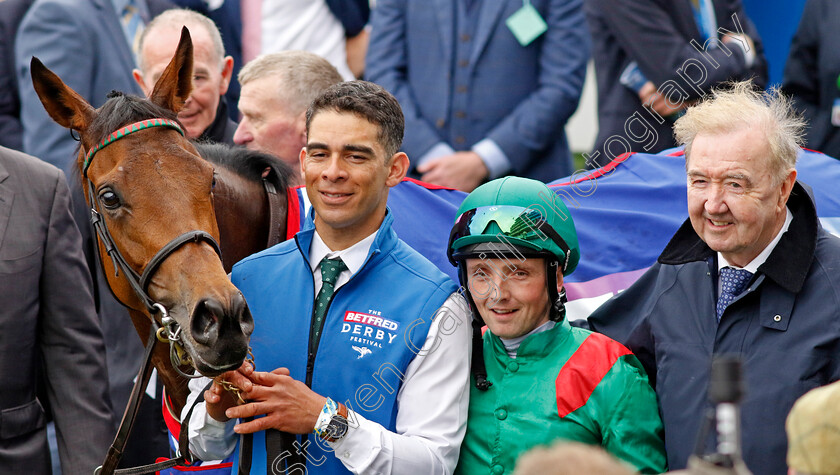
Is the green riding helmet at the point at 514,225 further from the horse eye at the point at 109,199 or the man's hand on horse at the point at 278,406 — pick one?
the horse eye at the point at 109,199

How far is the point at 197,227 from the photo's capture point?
2.88 metres

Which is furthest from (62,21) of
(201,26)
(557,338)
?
(557,338)

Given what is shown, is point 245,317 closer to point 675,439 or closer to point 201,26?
point 675,439

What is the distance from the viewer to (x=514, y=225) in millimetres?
2986

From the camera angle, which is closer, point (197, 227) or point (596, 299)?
point (197, 227)


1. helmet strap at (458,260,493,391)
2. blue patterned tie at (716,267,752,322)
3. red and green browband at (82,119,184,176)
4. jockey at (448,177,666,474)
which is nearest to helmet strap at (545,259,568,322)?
jockey at (448,177,666,474)

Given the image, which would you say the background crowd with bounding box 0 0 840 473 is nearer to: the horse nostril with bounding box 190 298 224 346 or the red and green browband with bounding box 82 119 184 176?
the red and green browband with bounding box 82 119 184 176

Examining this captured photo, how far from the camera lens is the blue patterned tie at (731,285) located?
9.76ft

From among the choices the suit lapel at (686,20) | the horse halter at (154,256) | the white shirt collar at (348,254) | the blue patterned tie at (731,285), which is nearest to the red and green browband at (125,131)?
the horse halter at (154,256)

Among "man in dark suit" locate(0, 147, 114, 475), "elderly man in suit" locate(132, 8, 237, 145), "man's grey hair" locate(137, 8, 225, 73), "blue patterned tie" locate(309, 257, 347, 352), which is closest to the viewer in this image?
"blue patterned tie" locate(309, 257, 347, 352)

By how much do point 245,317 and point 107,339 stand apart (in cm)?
207

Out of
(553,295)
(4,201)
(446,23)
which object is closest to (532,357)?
(553,295)

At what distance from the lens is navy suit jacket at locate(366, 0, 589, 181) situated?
17.6 ft

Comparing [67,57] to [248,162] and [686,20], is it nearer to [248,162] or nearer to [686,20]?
[248,162]
